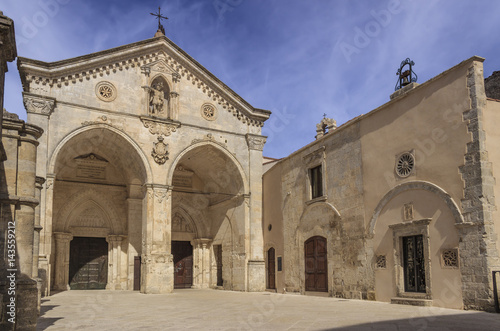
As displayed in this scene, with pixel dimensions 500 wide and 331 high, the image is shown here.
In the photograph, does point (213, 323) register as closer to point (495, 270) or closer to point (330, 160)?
point (495, 270)

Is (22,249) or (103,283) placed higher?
(22,249)

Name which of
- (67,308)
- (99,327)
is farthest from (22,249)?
(67,308)

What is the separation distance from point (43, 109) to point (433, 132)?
43.2 ft

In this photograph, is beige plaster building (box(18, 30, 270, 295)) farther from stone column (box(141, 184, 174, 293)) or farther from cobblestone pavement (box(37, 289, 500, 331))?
cobblestone pavement (box(37, 289, 500, 331))

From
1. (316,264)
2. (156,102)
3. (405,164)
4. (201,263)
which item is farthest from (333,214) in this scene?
(201,263)

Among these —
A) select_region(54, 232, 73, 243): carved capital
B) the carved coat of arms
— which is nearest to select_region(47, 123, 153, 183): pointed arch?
the carved coat of arms

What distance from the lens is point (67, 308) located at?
40.7 ft

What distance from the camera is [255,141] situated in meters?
22.0

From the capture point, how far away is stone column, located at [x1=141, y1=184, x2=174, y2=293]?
18.6 metres

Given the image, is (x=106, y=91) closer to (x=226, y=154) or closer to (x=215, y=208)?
(x=226, y=154)

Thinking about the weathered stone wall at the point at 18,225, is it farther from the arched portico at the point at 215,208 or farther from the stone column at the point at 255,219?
the stone column at the point at 255,219

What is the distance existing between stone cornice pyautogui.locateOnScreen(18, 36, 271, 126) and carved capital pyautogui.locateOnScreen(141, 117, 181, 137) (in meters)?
2.32

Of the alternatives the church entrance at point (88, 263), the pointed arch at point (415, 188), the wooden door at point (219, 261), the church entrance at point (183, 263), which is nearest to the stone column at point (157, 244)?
the church entrance at point (88, 263)

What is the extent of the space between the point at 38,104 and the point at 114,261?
8207 mm
